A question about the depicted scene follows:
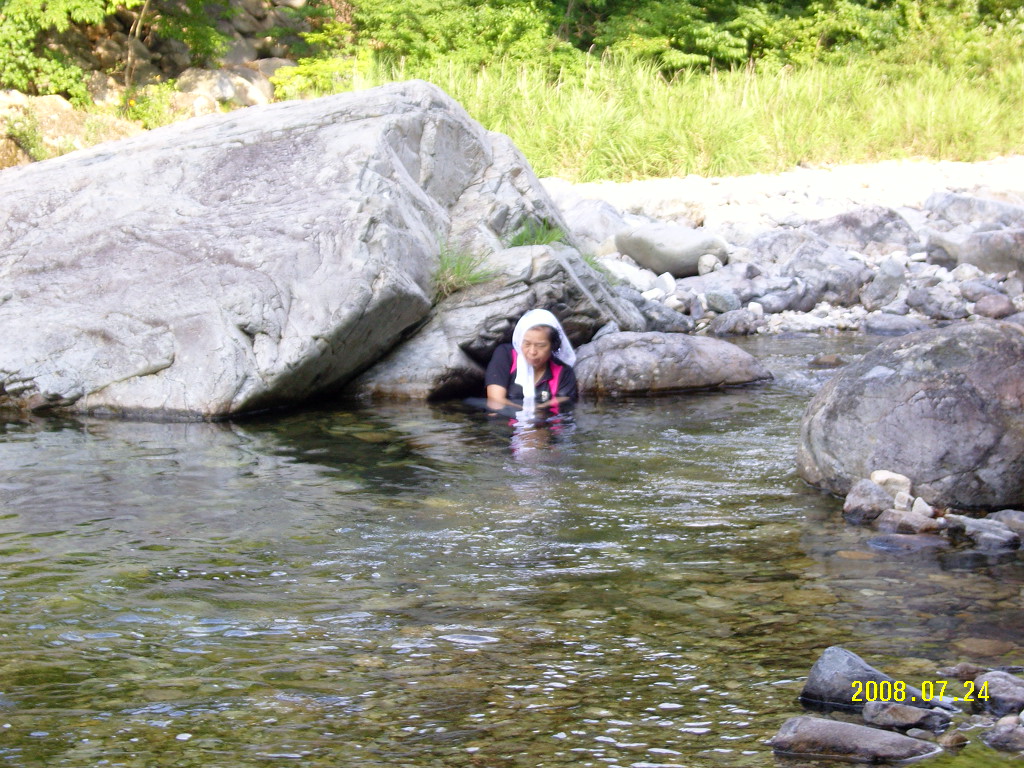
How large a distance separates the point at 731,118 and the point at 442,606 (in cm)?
1322

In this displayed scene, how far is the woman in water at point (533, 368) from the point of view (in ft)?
25.0

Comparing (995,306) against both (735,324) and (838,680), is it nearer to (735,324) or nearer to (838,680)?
(735,324)

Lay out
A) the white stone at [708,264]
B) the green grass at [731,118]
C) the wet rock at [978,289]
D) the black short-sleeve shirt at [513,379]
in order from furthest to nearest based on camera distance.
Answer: the green grass at [731,118]
the white stone at [708,264]
the wet rock at [978,289]
the black short-sleeve shirt at [513,379]

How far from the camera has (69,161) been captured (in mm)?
8836

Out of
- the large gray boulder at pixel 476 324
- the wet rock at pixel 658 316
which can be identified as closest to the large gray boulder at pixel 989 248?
the wet rock at pixel 658 316

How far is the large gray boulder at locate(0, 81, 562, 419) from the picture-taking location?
23.5ft

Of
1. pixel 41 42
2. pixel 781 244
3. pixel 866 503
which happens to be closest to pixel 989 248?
pixel 781 244

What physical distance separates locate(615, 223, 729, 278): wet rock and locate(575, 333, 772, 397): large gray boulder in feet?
11.7

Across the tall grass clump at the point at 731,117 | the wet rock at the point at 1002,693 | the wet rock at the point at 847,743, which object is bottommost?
the wet rock at the point at 847,743

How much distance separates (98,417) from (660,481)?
378 centimetres

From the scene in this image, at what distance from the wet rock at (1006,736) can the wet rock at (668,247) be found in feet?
30.9

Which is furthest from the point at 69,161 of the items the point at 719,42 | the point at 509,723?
the point at 719,42

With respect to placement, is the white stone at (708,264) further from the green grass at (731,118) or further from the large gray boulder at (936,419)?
the large gray boulder at (936,419)

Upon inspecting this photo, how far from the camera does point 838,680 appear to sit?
2.87 m
